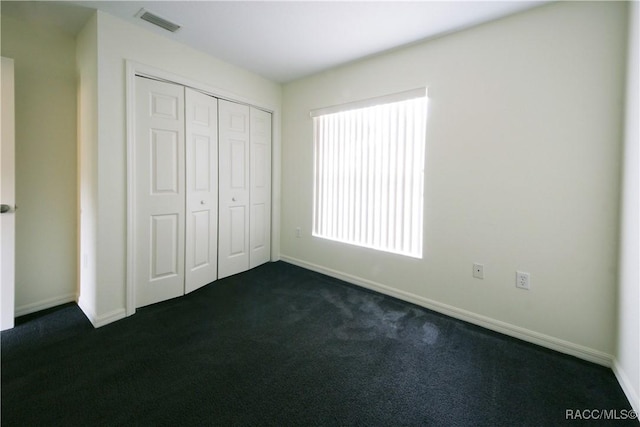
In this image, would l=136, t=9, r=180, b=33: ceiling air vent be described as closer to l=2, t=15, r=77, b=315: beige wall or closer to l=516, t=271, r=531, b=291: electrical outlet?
l=2, t=15, r=77, b=315: beige wall

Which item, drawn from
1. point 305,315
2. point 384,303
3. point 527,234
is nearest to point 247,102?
point 305,315

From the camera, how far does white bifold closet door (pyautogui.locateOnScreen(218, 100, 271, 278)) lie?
3074 millimetres

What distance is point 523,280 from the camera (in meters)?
2.04

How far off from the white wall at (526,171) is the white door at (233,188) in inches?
61.9

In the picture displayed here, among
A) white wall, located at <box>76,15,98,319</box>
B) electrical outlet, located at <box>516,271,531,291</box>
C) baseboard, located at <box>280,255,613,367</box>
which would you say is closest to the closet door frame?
white wall, located at <box>76,15,98,319</box>

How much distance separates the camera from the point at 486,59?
83.9 inches

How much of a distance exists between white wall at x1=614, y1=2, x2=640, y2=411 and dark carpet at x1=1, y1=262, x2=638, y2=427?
13cm

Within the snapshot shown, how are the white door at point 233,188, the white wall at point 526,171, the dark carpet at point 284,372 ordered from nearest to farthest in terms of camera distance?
the dark carpet at point 284,372 → the white wall at point 526,171 → the white door at point 233,188

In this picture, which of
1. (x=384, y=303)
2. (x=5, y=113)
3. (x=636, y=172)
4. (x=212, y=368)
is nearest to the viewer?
(x=636, y=172)

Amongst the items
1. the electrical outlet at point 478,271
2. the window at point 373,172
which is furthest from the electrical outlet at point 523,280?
the window at point 373,172

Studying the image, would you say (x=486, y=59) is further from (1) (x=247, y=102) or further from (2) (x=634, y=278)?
(1) (x=247, y=102)

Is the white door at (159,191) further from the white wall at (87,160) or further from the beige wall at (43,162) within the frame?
the beige wall at (43,162)

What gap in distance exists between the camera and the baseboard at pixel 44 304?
7.44ft

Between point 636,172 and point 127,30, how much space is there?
3.53 m
